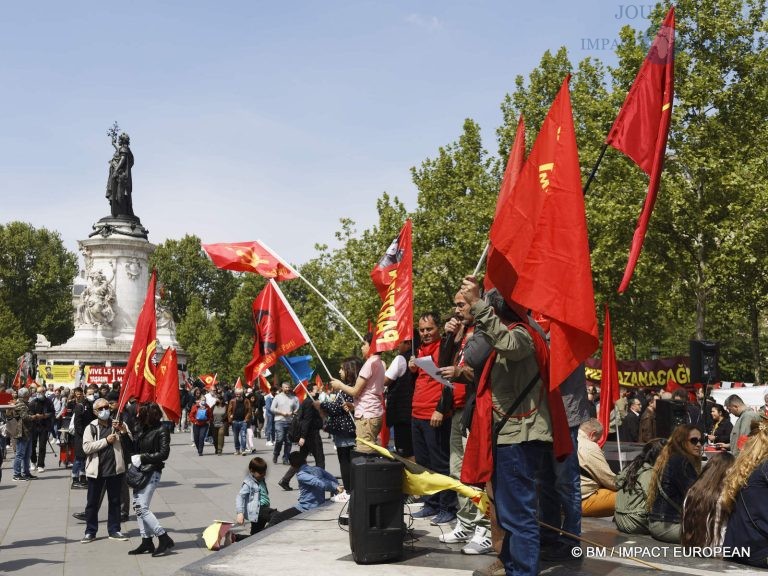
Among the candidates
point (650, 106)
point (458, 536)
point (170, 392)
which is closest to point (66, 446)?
point (170, 392)

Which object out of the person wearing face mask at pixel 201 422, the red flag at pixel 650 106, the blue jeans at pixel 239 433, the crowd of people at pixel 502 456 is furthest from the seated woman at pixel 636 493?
the person wearing face mask at pixel 201 422

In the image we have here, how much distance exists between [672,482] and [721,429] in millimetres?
7480

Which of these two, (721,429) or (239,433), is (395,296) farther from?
(239,433)

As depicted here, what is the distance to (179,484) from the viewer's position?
16.3 meters

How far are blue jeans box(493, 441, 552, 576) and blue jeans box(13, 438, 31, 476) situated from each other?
44.4 feet

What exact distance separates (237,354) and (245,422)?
2219 inches

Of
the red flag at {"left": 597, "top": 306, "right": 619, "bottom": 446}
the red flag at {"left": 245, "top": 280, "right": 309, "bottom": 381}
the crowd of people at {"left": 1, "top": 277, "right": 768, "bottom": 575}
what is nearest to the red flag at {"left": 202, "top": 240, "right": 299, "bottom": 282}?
the red flag at {"left": 245, "top": 280, "right": 309, "bottom": 381}

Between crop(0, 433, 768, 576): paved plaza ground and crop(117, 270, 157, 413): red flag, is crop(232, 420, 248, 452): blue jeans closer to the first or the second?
crop(0, 433, 768, 576): paved plaza ground

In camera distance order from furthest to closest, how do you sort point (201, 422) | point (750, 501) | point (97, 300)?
point (97, 300)
point (201, 422)
point (750, 501)

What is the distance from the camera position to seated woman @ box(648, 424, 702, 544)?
290 inches

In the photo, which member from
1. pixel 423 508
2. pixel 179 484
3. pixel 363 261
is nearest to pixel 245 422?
pixel 179 484

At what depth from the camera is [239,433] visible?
22.9 metres

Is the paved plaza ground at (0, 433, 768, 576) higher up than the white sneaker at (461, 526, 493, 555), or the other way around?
the white sneaker at (461, 526, 493, 555)

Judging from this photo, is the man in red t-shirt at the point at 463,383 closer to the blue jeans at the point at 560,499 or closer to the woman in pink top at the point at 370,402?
the blue jeans at the point at 560,499
